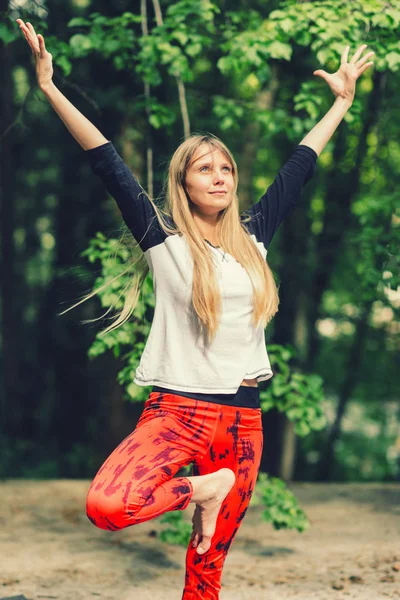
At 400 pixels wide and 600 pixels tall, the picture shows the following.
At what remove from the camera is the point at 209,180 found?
126 inches

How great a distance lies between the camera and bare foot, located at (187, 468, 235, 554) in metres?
3.04

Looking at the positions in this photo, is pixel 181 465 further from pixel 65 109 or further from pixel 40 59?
pixel 40 59

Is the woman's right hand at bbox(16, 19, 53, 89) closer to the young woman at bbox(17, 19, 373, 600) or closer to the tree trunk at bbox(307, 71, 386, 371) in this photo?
the young woman at bbox(17, 19, 373, 600)

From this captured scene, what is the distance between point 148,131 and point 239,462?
3.08m

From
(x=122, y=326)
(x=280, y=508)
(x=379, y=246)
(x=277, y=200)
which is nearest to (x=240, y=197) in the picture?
(x=379, y=246)

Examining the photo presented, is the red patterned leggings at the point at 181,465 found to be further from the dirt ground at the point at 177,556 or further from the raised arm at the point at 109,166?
the dirt ground at the point at 177,556

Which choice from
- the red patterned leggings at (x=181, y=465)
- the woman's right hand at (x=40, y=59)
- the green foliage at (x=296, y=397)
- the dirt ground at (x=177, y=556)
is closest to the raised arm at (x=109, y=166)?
the woman's right hand at (x=40, y=59)

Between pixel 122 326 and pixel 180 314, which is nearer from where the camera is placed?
pixel 180 314

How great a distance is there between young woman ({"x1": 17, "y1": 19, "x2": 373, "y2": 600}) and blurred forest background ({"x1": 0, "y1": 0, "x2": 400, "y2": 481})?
1.37 meters

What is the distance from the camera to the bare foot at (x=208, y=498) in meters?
3.04

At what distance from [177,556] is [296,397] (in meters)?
1.45

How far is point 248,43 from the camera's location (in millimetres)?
5043

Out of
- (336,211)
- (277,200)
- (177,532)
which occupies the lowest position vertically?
(177,532)

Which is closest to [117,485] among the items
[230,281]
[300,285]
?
[230,281]
